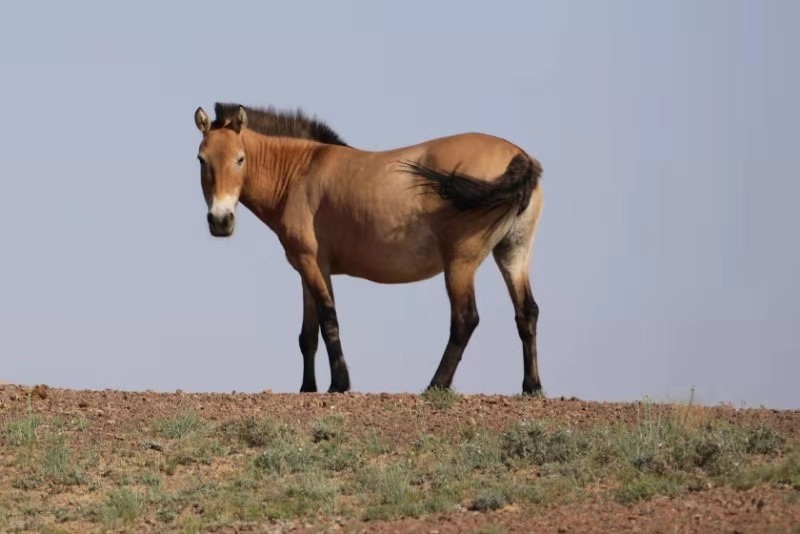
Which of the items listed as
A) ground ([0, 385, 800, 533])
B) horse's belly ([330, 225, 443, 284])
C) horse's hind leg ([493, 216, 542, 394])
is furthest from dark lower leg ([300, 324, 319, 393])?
horse's hind leg ([493, 216, 542, 394])

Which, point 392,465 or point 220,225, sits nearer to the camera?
point 392,465

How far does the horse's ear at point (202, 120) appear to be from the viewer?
612 inches

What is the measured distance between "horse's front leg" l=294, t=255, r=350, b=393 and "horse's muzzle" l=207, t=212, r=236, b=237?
2.82ft

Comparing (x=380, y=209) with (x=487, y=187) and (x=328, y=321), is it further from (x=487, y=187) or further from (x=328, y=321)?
(x=328, y=321)

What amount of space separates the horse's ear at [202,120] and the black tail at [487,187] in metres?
2.66

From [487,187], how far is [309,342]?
9.38 ft

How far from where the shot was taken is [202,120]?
15.6m

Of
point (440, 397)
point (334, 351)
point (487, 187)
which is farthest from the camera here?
point (334, 351)

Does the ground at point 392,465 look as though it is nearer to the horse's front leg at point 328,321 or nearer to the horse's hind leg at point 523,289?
the horse's hind leg at point 523,289

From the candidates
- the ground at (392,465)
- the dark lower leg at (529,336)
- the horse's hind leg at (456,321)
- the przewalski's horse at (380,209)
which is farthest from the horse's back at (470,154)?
the ground at (392,465)

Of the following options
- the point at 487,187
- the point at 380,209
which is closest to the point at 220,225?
the point at 380,209

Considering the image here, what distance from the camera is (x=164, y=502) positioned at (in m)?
11.0

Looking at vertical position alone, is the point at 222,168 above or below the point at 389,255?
above

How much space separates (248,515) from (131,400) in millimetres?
4049
